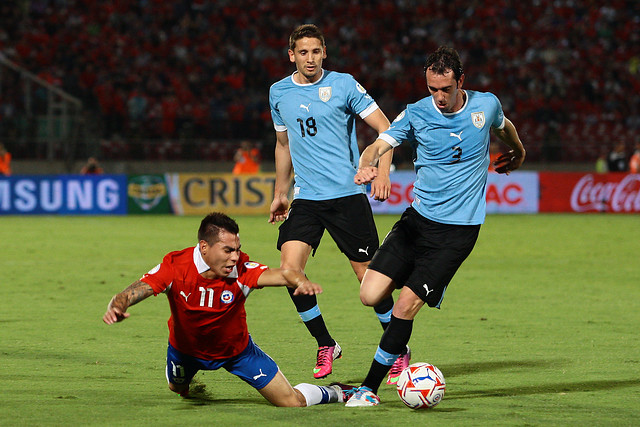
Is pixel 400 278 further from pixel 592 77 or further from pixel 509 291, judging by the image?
pixel 592 77

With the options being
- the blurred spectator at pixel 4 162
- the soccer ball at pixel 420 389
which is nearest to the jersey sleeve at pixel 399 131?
the soccer ball at pixel 420 389

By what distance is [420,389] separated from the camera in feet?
17.4

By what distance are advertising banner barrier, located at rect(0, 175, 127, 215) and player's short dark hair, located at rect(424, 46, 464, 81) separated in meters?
18.5

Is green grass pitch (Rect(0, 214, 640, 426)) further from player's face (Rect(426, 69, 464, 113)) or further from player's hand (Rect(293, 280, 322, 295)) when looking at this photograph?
player's face (Rect(426, 69, 464, 113))

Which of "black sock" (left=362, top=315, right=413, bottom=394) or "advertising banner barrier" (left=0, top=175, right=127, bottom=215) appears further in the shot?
"advertising banner barrier" (left=0, top=175, right=127, bottom=215)

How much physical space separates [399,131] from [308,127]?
1080 millimetres

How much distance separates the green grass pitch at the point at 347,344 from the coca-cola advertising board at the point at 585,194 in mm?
9261

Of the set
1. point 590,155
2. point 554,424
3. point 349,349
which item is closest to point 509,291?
point 349,349

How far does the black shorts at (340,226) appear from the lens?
22.1 feet

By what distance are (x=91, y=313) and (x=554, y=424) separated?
539 centimetres

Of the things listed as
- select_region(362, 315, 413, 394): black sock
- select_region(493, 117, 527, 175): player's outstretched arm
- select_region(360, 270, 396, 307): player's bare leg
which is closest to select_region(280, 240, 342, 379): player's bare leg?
select_region(360, 270, 396, 307): player's bare leg

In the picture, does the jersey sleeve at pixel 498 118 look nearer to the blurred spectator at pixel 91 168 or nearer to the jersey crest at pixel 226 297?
the jersey crest at pixel 226 297

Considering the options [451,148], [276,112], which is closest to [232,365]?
[451,148]

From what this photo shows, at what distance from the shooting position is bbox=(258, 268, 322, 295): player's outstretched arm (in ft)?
15.7
